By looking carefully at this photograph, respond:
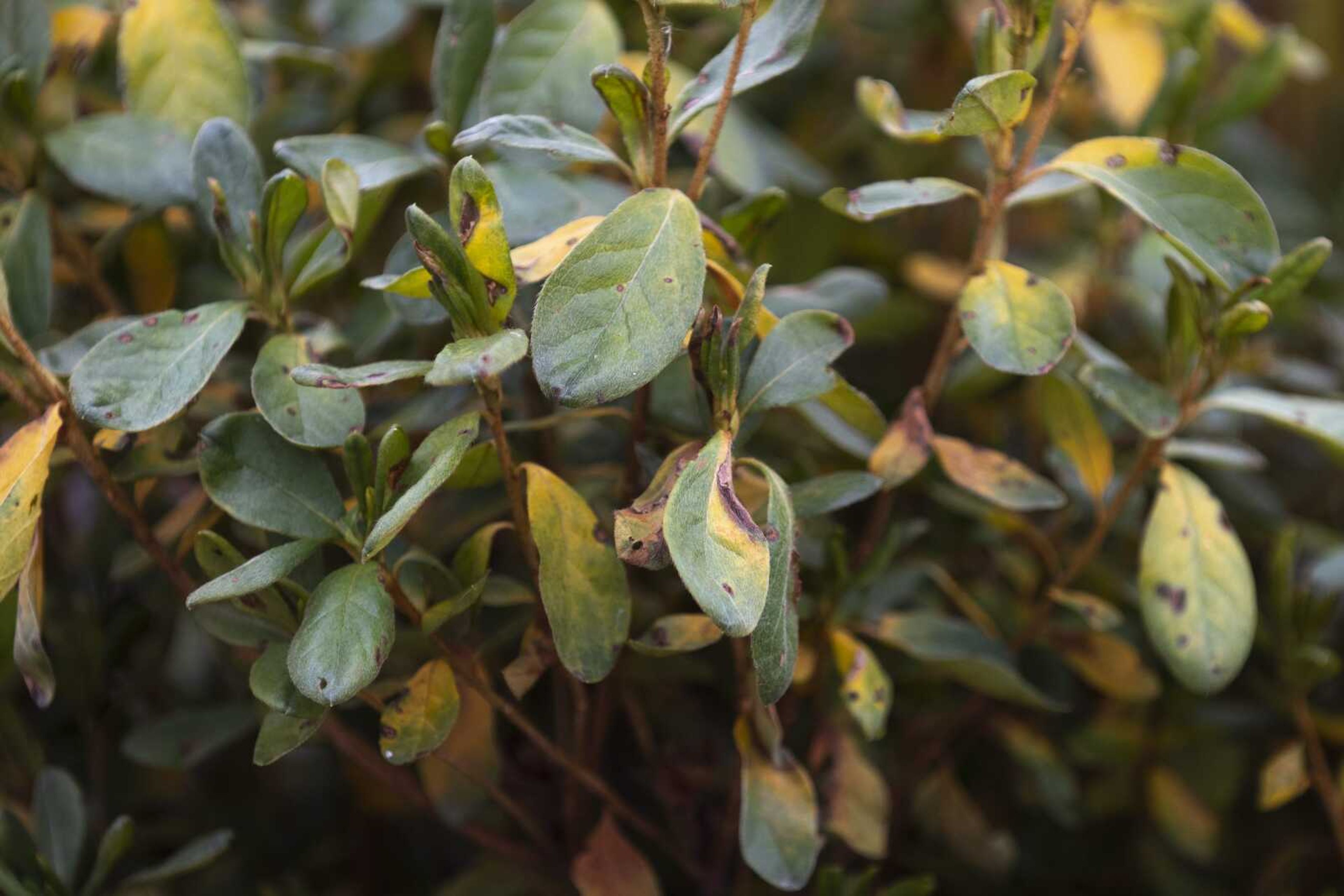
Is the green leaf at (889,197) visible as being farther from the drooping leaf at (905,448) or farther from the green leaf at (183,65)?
the green leaf at (183,65)

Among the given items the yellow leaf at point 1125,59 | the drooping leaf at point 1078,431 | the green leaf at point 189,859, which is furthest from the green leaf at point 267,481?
the yellow leaf at point 1125,59

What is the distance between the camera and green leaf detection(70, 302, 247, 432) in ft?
1.69

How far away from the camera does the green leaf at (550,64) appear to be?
2.15ft

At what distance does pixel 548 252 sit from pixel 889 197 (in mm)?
178

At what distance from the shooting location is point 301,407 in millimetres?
540

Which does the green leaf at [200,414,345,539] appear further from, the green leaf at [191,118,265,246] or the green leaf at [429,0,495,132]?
the green leaf at [429,0,495,132]

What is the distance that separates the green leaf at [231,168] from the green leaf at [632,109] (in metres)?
0.19

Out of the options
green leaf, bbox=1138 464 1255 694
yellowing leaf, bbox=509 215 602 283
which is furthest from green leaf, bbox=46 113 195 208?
green leaf, bbox=1138 464 1255 694

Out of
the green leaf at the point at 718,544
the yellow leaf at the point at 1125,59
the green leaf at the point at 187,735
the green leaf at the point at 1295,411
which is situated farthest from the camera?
the yellow leaf at the point at 1125,59

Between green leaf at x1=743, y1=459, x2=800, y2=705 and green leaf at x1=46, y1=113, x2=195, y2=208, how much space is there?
39 centimetres

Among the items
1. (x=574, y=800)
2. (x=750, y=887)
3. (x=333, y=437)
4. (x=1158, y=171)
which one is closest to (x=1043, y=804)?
(x=750, y=887)

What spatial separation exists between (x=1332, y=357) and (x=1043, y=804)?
58 cm

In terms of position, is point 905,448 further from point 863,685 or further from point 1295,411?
point 1295,411

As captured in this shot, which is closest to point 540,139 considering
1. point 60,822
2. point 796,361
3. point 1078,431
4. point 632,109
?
point 632,109
